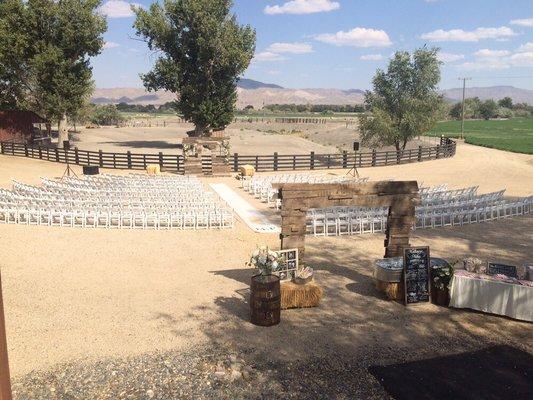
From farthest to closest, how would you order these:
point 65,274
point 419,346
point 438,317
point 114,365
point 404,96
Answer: point 404,96
point 65,274
point 438,317
point 419,346
point 114,365

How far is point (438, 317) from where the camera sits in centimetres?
1001

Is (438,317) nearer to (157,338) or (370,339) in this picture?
(370,339)

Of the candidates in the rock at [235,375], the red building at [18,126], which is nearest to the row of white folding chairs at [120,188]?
the rock at [235,375]

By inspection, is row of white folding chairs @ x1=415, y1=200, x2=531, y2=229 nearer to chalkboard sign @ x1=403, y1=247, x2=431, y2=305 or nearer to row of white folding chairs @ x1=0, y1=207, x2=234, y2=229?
chalkboard sign @ x1=403, y1=247, x2=431, y2=305

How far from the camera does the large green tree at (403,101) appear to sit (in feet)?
149

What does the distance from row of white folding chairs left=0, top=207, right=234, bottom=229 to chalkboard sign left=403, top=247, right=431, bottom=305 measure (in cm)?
832

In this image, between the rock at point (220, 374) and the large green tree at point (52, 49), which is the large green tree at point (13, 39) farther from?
the rock at point (220, 374)

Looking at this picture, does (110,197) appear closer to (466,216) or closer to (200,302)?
(200,302)

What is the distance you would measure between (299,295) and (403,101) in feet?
131

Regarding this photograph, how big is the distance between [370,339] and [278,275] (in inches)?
99.9

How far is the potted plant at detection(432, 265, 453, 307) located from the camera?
10547mm

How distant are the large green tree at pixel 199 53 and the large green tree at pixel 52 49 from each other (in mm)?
6018

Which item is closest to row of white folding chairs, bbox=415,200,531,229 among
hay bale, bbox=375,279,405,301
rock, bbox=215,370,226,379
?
hay bale, bbox=375,279,405,301

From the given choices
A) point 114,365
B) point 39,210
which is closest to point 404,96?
point 39,210
